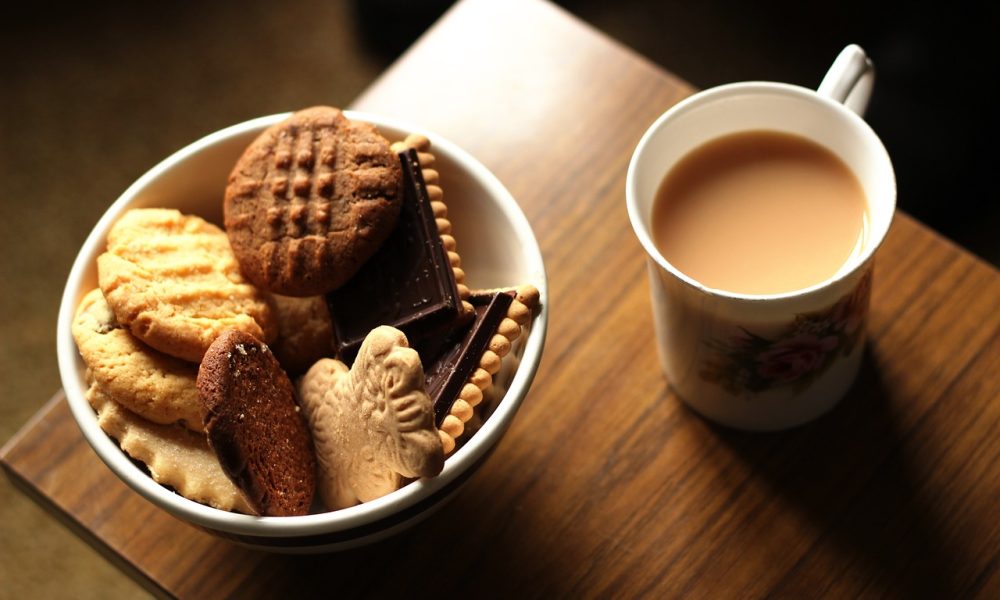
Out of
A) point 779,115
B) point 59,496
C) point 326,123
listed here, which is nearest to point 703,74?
point 779,115

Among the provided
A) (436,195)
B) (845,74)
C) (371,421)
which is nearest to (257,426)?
(371,421)

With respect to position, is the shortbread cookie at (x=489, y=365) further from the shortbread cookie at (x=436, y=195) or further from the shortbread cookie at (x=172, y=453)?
the shortbread cookie at (x=172, y=453)

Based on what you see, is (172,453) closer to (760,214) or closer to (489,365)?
(489,365)

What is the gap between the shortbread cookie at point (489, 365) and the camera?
2.25 feet

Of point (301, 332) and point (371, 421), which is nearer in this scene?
point (371, 421)

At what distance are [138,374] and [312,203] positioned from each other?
0.54 ft

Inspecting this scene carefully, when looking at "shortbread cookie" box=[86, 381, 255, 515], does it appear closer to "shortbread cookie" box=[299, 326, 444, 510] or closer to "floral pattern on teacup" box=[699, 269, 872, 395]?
"shortbread cookie" box=[299, 326, 444, 510]

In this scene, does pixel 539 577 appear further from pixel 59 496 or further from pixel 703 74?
pixel 703 74

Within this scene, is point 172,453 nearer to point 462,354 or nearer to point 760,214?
point 462,354

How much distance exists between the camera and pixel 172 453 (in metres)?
0.70

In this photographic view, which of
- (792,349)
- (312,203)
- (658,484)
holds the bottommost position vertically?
(658,484)

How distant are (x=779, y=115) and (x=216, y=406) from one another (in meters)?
0.46

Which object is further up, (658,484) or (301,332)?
(301,332)

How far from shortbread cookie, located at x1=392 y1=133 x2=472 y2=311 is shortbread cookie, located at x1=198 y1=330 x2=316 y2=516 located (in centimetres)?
14
